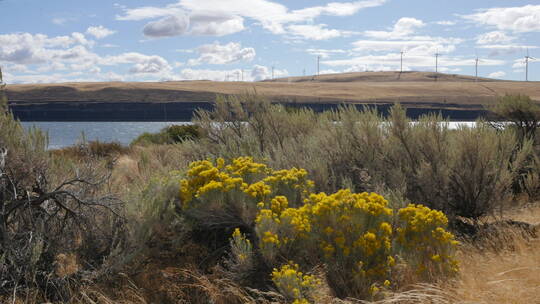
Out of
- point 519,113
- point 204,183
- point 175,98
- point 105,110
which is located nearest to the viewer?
point 204,183

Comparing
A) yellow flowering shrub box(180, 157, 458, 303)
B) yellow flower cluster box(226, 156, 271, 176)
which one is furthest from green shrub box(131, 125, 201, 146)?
yellow flowering shrub box(180, 157, 458, 303)

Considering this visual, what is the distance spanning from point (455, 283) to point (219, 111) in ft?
21.7

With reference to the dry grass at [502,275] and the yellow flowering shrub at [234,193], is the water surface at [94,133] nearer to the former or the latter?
the yellow flowering shrub at [234,193]

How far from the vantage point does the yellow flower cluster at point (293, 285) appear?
4.48 meters

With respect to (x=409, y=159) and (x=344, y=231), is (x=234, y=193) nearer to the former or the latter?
(x=344, y=231)

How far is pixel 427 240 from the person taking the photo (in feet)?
17.0

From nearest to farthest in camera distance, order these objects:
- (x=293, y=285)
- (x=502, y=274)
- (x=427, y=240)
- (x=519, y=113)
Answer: (x=293, y=285) < (x=427, y=240) < (x=502, y=274) < (x=519, y=113)

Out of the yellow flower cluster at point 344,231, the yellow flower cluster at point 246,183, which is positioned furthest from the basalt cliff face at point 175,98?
the yellow flower cluster at point 344,231

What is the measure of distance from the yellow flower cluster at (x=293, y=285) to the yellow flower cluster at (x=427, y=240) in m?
1.20

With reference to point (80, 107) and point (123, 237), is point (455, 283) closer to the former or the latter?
point (123, 237)

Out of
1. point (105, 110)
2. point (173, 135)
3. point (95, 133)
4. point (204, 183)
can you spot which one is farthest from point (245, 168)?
point (105, 110)

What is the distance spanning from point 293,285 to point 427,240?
1.57 m

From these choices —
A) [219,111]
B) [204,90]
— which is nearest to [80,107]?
[204,90]

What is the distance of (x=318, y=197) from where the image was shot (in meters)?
5.20
